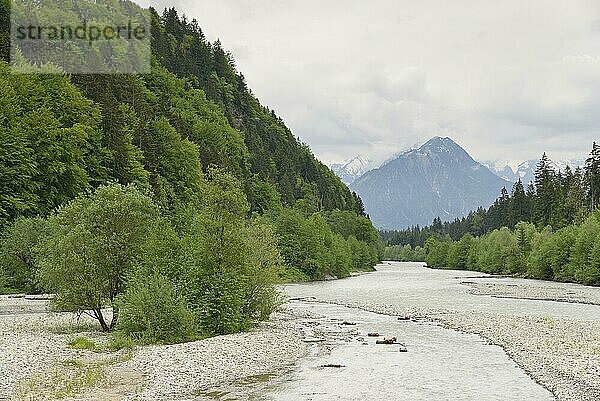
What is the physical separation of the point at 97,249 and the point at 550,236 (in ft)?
329

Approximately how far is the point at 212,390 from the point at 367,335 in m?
18.6

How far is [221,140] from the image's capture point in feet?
435

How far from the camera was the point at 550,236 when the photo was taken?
4791 inches

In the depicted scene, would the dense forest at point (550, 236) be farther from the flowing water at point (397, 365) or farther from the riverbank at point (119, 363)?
the riverbank at point (119, 363)

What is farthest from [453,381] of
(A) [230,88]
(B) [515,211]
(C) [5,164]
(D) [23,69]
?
(B) [515,211]

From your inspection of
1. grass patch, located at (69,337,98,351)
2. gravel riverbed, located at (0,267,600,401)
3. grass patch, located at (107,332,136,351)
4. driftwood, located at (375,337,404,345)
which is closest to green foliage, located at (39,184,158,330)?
gravel riverbed, located at (0,267,600,401)

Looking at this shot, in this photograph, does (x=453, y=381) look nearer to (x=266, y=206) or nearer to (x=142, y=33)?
(x=266, y=206)

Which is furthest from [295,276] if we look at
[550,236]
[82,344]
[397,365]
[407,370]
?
[407,370]

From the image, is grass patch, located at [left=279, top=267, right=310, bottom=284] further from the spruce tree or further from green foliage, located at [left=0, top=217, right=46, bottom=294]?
the spruce tree

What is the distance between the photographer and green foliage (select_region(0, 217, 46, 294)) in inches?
2228

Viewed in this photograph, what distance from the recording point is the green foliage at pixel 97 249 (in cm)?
3875

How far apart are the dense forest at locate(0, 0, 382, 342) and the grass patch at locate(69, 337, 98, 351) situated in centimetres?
254

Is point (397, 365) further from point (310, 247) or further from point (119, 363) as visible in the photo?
point (310, 247)

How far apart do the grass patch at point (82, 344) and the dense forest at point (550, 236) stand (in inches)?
3269
